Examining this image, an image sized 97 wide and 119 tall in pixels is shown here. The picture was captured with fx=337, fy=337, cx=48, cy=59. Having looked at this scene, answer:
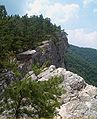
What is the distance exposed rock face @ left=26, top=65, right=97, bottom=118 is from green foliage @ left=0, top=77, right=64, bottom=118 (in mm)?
8503

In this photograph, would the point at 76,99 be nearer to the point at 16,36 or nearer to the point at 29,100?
the point at 29,100

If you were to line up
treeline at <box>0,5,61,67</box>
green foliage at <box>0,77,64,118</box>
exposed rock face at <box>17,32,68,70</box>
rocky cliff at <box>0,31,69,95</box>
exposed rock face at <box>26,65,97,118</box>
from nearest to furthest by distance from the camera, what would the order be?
green foliage at <box>0,77,64,118</box> → exposed rock face at <box>26,65,97,118</box> → rocky cliff at <box>0,31,69,95</box> → treeline at <box>0,5,61,67</box> → exposed rock face at <box>17,32,68,70</box>

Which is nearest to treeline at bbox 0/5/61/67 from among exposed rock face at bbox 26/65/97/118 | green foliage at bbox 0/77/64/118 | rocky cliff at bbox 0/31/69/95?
rocky cliff at bbox 0/31/69/95

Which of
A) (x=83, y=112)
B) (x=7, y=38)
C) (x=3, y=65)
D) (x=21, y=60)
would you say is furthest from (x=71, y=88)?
(x=21, y=60)

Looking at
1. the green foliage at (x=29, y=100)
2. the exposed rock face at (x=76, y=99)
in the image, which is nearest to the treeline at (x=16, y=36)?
the exposed rock face at (x=76, y=99)

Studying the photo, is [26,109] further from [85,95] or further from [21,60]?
[21,60]

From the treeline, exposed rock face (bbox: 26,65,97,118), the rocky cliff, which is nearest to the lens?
exposed rock face (bbox: 26,65,97,118)

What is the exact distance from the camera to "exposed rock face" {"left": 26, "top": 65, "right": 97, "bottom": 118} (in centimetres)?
3869

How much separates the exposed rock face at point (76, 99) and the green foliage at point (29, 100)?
8503mm

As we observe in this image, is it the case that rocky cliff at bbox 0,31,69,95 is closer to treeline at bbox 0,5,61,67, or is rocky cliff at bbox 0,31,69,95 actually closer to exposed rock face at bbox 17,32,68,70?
exposed rock face at bbox 17,32,68,70

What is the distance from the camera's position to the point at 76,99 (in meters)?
42.8

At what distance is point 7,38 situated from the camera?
189 feet

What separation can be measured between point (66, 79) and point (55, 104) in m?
19.0

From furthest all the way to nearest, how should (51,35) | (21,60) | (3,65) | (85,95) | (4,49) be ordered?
(51,35) → (21,60) → (4,49) → (3,65) → (85,95)
